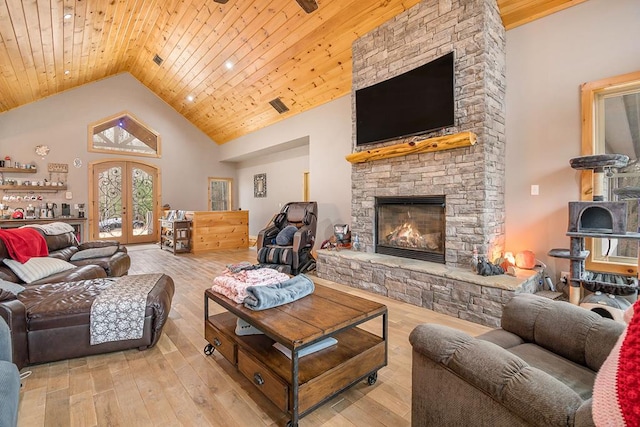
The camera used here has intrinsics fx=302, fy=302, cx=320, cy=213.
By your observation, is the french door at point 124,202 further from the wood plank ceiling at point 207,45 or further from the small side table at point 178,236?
Answer: the wood plank ceiling at point 207,45

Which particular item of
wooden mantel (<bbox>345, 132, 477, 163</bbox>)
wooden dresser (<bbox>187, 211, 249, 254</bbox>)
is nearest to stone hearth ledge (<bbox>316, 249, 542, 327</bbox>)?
wooden mantel (<bbox>345, 132, 477, 163</bbox>)

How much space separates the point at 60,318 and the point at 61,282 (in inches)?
35.8

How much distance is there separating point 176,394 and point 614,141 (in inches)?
167

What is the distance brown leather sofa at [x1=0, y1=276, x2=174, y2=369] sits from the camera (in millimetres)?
1965

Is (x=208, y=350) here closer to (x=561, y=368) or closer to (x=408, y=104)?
(x=561, y=368)

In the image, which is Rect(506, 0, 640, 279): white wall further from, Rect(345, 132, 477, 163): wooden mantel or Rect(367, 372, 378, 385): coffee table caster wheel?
Rect(367, 372, 378, 385): coffee table caster wheel

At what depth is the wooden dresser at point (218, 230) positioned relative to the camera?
6.74 meters

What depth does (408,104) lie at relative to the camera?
3756 mm

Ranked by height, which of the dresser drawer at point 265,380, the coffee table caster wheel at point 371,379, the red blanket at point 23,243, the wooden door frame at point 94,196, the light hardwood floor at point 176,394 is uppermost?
the wooden door frame at point 94,196

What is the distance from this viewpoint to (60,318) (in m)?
2.07

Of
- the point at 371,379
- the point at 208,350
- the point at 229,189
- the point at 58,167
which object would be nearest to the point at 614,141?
the point at 371,379

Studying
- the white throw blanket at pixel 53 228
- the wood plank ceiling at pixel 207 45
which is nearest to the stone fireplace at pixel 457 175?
the wood plank ceiling at pixel 207 45

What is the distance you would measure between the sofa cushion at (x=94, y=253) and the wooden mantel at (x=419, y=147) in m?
3.47

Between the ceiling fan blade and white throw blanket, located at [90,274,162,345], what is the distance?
3746mm
